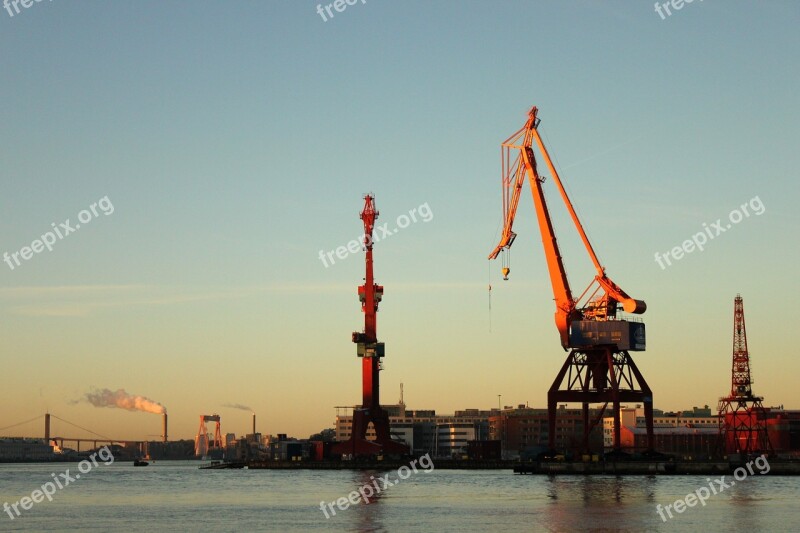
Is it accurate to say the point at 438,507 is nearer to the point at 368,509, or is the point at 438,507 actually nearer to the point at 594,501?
the point at 368,509

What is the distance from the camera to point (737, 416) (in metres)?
139

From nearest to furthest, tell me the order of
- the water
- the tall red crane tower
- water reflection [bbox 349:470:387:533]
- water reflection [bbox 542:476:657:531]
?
water reflection [bbox 349:470:387:533] → the water → water reflection [bbox 542:476:657:531] → the tall red crane tower

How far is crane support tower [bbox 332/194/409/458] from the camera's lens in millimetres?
146000

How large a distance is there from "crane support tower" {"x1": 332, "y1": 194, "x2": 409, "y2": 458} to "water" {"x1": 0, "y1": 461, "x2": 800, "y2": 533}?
39.8 meters

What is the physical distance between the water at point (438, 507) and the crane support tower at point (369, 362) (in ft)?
131

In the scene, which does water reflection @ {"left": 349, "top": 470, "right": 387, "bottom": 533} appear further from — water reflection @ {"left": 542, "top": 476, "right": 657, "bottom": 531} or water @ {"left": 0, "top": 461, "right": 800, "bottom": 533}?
water reflection @ {"left": 542, "top": 476, "right": 657, "bottom": 531}

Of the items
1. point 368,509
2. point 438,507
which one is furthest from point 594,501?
point 368,509

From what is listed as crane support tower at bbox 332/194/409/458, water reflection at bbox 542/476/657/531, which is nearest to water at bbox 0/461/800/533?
water reflection at bbox 542/476/657/531

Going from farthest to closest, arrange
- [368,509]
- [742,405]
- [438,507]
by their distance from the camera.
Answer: [742,405] < [438,507] < [368,509]

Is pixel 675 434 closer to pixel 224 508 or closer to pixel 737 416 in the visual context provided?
pixel 737 416

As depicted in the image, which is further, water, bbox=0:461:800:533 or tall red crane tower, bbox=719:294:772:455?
tall red crane tower, bbox=719:294:772:455

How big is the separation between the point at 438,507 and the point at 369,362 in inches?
2927

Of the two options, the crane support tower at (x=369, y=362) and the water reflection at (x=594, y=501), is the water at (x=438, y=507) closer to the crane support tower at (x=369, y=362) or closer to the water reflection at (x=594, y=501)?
the water reflection at (x=594, y=501)

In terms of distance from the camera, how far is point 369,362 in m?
146
